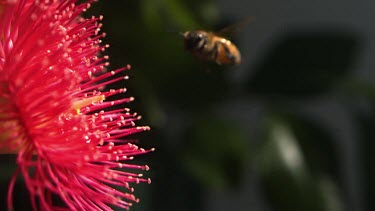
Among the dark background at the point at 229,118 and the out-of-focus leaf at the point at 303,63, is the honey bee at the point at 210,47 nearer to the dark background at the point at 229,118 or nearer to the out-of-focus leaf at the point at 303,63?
the dark background at the point at 229,118

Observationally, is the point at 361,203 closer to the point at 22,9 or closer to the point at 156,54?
the point at 156,54

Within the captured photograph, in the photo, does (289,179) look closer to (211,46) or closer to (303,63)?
(303,63)

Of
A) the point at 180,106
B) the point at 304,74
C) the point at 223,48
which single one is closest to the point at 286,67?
the point at 304,74

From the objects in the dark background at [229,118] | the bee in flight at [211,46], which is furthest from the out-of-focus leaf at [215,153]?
the bee in flight at [211,46]

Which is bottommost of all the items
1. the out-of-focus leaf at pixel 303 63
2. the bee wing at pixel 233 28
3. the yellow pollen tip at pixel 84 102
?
the out-of-focus leaf at pixel 303 63

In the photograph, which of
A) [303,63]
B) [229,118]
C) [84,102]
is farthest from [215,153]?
[84,102]

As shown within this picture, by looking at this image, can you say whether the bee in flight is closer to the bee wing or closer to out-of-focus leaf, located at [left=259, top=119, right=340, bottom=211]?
the bee wing

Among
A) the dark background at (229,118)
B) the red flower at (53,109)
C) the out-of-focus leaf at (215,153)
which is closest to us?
the red flower at (53,109)
